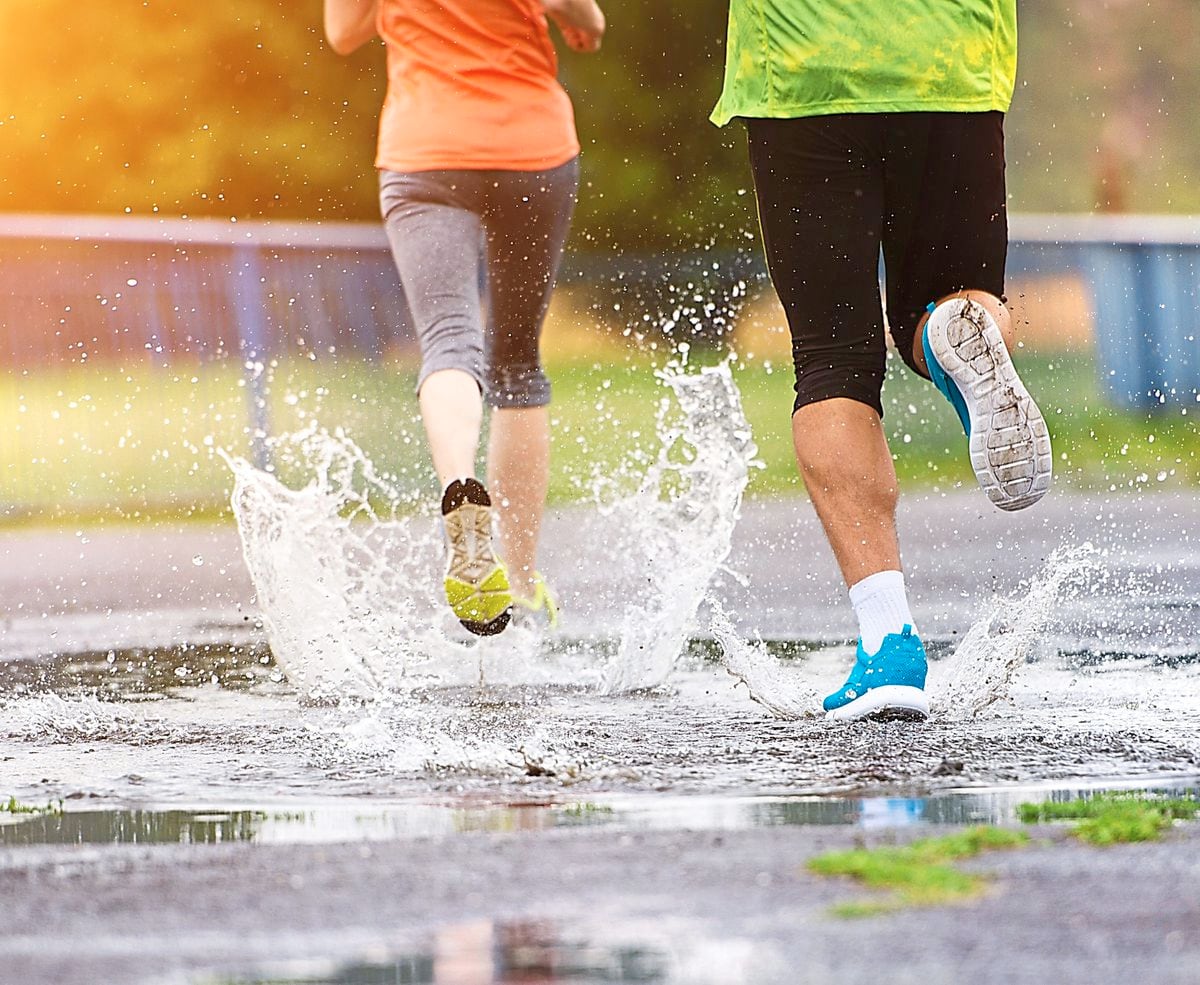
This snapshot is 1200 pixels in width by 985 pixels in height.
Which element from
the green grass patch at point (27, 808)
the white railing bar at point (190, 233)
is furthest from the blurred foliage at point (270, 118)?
the green grass patch at point (27, 808)

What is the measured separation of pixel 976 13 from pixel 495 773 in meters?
1.72

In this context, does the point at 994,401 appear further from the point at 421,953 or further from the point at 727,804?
the point at 421,953

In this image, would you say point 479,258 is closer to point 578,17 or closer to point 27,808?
point 578,17

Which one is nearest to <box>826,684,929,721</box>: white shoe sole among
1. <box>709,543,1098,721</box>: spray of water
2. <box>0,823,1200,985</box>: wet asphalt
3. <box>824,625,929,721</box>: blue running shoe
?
<box>824,625,929,721</box>: blue running shoe

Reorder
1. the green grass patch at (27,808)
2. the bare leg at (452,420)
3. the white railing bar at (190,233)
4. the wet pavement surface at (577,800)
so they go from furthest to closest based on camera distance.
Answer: the white railing bar at (190,233) → the bare leg at (452,420) → the green grass patch at (27,808) → the wet pavement surface at (577,800)

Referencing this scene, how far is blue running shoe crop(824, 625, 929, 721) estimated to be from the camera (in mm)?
4320

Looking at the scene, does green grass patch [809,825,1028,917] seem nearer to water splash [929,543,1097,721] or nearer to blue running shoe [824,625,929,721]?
blue running shoe [824,625,929,721]

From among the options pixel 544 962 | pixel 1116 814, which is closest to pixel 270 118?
pixel 1116 814

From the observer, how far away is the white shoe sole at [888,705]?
431 centimetres

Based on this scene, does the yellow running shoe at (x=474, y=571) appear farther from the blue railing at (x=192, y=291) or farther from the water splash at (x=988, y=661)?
the blue railing at (x=192, y=291)

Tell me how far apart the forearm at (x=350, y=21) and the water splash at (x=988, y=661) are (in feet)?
6.59

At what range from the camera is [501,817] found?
343 cm

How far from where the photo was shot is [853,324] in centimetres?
458

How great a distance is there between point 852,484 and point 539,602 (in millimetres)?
1414
